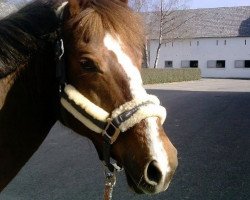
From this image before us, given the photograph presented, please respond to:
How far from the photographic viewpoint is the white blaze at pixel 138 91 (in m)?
1.80

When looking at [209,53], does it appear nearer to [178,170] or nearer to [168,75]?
[168,75]

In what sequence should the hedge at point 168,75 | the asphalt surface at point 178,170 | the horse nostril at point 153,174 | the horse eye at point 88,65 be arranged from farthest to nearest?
the hedge at point 168,75 < the asphalt surface at point 178,170 < the horse eye at point 88,65 < the horse nostril at point 153,174

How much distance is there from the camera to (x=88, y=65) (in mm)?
1932

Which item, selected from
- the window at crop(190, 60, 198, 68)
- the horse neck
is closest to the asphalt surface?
the horse neck

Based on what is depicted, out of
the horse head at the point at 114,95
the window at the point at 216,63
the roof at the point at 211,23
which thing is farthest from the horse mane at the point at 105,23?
the window at the point at 216,63

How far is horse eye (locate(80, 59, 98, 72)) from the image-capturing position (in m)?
1.92

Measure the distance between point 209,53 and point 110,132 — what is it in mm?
47258

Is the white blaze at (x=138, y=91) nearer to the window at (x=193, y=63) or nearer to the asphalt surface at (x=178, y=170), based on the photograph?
the asphalt surface at (x=178, y=170)

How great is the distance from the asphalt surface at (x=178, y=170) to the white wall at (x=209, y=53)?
36897mm

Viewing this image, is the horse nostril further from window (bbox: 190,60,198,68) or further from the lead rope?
window (bbox: 190,60,198,68)

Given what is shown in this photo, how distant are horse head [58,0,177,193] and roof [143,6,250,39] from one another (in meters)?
43.6

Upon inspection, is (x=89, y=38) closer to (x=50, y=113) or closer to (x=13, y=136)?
(x=50, y=113)

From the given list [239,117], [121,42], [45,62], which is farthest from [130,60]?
[239,117]

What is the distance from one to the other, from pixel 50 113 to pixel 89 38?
0.55 metres
